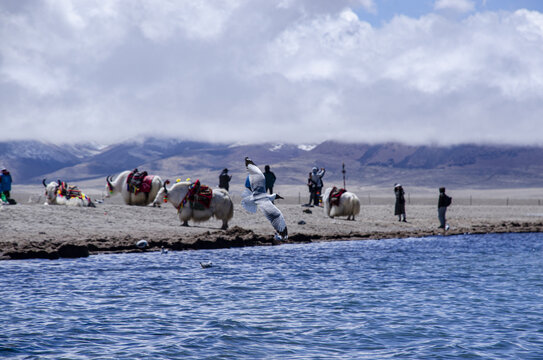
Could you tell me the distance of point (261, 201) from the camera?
35.2ft

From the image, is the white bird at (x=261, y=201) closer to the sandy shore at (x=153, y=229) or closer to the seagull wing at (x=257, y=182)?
the seagull wing at (x=257, y=182)

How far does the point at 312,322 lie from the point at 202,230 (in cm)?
1062

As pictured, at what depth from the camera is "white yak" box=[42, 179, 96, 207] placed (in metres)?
22.6

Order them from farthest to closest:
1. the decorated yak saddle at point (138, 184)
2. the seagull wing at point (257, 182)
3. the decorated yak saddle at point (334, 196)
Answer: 1. the decorated yak saddle at point (334, 196)
2. the decorated yak saddle at point (138, 184)
3. the seagull wing at point (257, 182)

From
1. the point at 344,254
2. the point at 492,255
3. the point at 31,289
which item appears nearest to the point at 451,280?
the point at 344,254

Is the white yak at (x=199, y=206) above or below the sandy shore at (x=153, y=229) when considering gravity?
above

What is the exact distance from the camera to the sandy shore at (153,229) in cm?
1588

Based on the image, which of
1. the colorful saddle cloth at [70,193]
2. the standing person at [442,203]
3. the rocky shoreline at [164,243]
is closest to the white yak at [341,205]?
the rocky shoreline at [164,243]

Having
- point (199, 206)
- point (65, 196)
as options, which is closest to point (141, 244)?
point (199, 206)

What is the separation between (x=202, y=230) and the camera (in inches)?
780

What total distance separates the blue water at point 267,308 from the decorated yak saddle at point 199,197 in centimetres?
333

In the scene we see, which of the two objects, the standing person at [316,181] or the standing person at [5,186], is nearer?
the standing person at [5,186]

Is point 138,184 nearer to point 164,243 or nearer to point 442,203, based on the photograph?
point 164,243

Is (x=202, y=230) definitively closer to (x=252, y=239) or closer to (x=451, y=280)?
(x=252, y=239)
